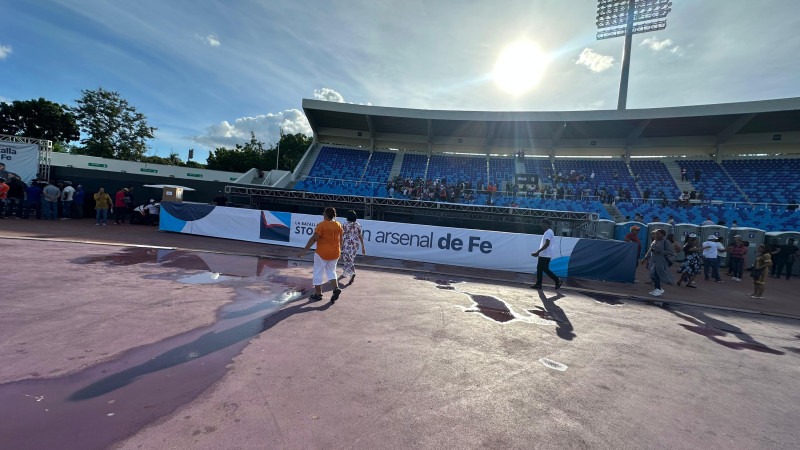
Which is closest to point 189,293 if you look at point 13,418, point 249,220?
point 13,418

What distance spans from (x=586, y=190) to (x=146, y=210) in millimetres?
26952

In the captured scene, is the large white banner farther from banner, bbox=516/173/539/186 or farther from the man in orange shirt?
banner, bbox=516/173/539/186

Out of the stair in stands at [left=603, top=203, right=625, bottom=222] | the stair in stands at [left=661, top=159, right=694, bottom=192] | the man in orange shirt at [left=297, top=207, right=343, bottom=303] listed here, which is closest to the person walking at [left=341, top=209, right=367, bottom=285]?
the man in orange shirt at [left=297, top=207, right=343, bottom=303]

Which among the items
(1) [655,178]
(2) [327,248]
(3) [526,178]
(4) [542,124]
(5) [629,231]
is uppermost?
(4) [542,124]

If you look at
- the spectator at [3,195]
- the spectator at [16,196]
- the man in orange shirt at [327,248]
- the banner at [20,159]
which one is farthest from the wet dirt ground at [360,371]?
the banner at [20,159]

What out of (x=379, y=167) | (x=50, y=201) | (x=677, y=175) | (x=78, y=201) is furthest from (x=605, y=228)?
(x=50, y=201)

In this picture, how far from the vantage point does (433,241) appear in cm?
1176

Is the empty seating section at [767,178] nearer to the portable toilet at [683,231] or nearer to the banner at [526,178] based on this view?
the portable toilet at [683,231]

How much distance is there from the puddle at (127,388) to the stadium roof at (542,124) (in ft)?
80.6

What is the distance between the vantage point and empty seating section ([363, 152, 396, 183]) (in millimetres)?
27000

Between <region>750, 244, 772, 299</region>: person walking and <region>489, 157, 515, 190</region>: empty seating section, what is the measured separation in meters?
16.3

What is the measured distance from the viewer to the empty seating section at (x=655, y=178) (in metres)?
22.9

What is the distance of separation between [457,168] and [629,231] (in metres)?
14.0

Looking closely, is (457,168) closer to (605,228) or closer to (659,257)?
(605,228)
